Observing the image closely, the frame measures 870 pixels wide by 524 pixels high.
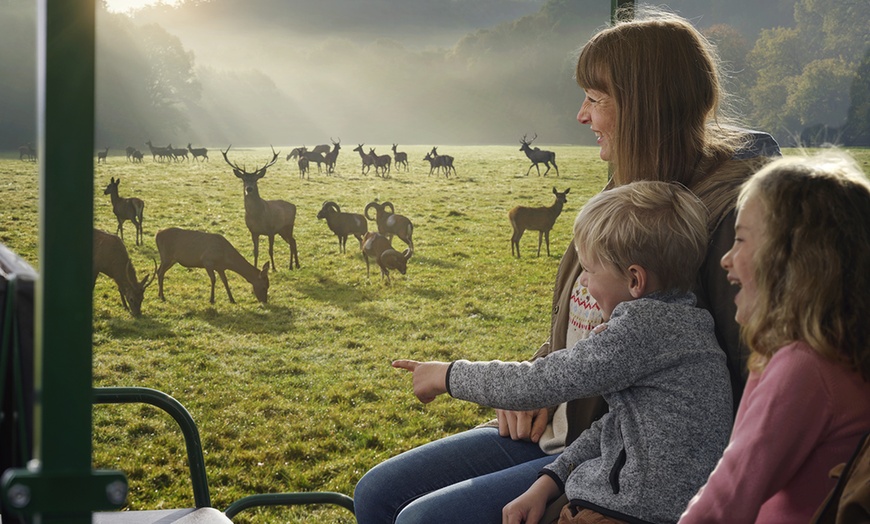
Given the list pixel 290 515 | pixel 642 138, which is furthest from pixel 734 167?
pixel 290 515

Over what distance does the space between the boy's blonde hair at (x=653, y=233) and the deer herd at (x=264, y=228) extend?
4361 millimetres

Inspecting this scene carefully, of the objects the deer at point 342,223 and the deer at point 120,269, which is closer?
the deer at point 120,269

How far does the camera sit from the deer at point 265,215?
5.62m

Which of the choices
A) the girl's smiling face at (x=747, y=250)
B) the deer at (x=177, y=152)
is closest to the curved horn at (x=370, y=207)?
the deer at (x=177, y=152)

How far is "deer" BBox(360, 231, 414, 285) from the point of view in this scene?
5906mm

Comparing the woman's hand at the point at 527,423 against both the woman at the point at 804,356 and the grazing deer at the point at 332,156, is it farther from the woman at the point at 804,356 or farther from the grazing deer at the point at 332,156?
the grazing deer at the point at 332,156

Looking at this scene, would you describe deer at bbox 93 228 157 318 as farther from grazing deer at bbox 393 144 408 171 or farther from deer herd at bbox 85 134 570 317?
grazing deer at bbox 393 144 408 171

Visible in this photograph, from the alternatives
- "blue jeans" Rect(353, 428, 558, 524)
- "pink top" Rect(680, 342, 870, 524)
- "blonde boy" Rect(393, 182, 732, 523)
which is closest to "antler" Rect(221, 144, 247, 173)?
"blue jeans" Rect(353, 428, 558, 524)

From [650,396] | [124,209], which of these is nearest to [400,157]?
[124,209]

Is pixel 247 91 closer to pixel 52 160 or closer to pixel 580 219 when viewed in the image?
pixel 580 219

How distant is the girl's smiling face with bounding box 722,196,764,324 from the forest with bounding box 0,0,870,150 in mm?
4074

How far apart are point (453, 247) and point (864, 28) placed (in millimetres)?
3053

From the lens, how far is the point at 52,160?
532 mm

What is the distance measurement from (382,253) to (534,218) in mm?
1251
